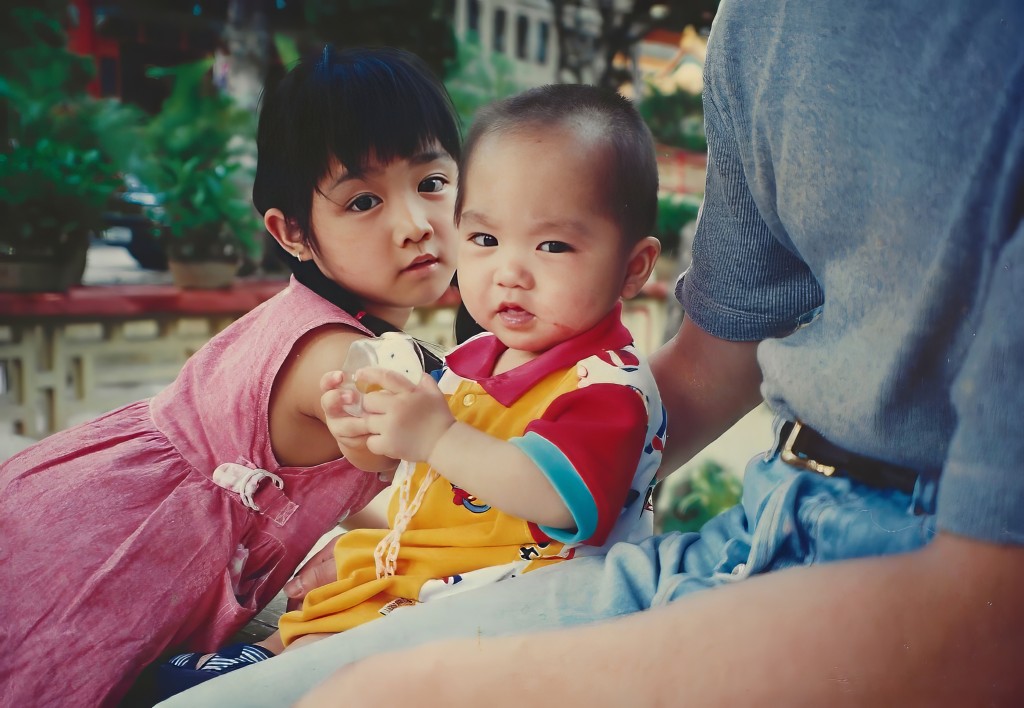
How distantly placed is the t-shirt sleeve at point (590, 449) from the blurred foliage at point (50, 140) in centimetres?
82

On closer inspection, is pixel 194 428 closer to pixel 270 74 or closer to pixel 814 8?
pixel 270 74

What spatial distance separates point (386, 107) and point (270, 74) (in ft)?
0.75

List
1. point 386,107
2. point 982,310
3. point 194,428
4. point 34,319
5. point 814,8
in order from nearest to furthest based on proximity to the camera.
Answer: point 982,310 < point 814,8 < point 386,107 < point 194,428 < point 34,319

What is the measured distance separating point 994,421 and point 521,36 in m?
0.90

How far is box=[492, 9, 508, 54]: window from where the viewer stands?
1342mm

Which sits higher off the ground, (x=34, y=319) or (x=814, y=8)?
(x=814, y=8)

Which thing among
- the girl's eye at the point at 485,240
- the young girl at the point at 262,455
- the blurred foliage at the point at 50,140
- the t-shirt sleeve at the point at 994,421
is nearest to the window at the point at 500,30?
the young girl at the point at 262,455

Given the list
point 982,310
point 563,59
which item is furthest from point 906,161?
point 563,59

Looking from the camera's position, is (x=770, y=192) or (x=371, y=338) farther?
(x=371, y=338)

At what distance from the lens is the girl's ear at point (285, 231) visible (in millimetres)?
1190

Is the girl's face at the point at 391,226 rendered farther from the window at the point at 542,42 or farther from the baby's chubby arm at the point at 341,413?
the window at the point at 542,42

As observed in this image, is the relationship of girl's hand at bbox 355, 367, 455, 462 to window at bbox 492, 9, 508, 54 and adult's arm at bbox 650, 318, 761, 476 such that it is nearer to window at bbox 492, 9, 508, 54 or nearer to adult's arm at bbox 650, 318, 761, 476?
adult's arm at bbox 650, 318, 761, 476

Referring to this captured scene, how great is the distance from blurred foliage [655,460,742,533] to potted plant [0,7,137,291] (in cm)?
133

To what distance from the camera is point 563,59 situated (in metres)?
1.42
